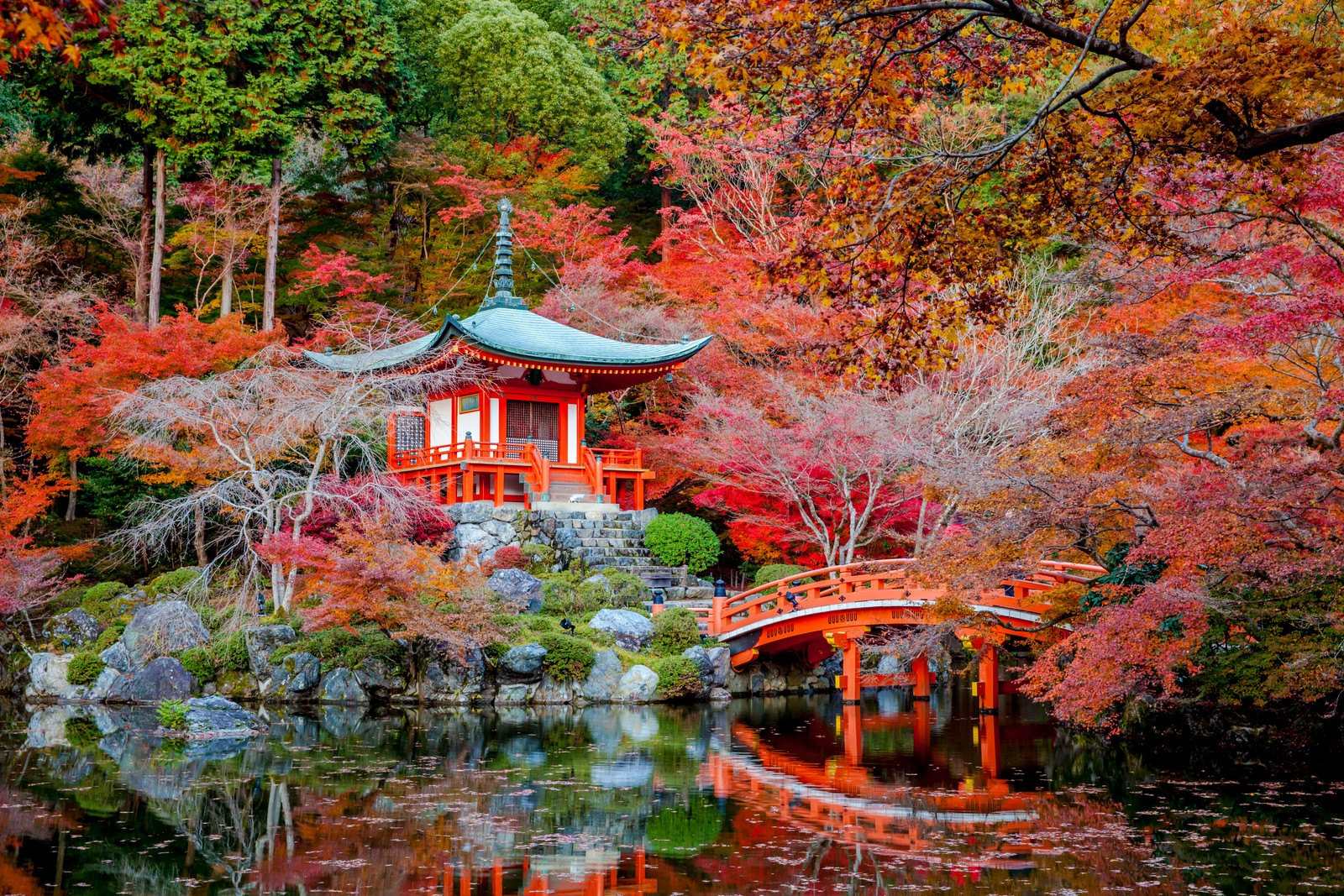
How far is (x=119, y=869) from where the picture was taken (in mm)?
7094

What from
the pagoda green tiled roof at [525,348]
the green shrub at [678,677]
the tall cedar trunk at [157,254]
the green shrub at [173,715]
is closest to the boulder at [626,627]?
the green shrub at [678,677]

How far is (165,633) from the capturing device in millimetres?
15977

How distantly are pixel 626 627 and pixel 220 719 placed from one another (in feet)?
17.4

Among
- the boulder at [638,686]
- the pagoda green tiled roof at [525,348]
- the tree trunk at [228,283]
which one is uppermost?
the tree trunk at [228,283]

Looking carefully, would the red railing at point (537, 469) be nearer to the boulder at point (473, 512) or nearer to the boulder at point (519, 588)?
the boulder at point (473, 512)

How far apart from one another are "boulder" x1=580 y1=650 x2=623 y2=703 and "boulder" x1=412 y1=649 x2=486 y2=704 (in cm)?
138

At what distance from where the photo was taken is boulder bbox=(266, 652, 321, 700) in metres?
15.5

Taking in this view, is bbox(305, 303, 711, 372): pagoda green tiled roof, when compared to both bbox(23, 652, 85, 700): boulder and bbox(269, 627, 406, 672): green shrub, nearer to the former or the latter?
bbox(269, 627, 406, 672): green shrub

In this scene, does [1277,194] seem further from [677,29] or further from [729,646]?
[729,646]

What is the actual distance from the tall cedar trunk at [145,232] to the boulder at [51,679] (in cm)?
721

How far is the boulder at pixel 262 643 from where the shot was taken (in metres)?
15.6

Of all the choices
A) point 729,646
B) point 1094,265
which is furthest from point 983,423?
point 729,646

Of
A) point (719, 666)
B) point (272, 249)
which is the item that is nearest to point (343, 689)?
point (719, 666)

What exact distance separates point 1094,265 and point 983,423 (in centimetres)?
365
